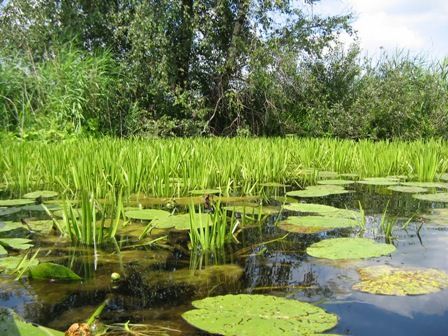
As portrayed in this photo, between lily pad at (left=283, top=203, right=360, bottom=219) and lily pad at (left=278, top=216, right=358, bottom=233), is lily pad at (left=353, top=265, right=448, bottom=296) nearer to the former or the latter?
lily pad at (left=278, top=216, right=358, bottom=233)

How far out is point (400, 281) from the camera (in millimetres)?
1397

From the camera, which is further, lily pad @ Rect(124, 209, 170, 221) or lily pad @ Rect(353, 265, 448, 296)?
lily pad @ Rect(124, 209, 170, 221)

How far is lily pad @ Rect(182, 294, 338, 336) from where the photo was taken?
1.05 metres

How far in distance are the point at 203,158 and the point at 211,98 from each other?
611 centimetres

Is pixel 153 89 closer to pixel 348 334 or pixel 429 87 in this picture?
pixel 429 87

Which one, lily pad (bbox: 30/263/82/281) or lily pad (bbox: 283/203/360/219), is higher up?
lily pad (bbox: 283/203/360/219)

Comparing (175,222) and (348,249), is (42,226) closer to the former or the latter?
(175,222)

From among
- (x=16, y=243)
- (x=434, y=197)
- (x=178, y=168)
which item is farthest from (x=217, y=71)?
(x=16, y=243)

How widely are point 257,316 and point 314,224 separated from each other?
1038 mm

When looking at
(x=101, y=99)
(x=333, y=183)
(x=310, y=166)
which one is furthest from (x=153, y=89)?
(x=333, y=183)

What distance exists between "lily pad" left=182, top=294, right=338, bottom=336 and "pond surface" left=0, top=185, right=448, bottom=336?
4 cm

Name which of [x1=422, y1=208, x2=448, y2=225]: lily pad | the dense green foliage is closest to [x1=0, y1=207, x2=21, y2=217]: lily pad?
[x1=422, y1=208, x2=448, y2=225]: lily pad

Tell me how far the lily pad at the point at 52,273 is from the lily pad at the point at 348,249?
2.76ft

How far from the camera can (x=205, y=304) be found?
120 cm
